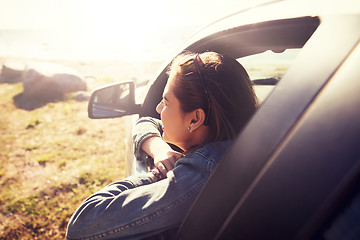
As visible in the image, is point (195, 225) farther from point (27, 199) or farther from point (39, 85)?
point (39, 85)

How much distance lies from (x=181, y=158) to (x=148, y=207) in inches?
10.0

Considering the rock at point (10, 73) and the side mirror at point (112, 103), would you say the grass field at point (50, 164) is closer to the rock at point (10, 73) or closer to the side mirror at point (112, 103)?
the side mirror at point (112, 103)

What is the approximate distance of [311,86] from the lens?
58 centimetres

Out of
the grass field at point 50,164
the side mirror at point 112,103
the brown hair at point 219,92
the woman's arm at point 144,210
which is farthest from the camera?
the grass field at point 50,164

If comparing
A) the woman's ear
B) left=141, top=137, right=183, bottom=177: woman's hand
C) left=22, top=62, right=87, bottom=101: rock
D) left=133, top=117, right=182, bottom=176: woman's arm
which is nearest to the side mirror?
left=133, top=117, right=182, bottom=176: woman's arm

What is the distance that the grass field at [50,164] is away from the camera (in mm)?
2807

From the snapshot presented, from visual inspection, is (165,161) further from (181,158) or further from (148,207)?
(148,207)

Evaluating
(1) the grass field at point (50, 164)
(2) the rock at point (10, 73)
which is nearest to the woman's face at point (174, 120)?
(1) the grass field at point (50, 164)

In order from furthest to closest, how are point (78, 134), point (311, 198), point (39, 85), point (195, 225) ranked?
point (39, 85) → point (78, 134) → point (195, 225) → point (311, 198)

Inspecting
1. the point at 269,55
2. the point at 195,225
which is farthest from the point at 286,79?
the point at 269,55

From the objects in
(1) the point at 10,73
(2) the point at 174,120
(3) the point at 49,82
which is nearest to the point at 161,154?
(2) the point at 174,120

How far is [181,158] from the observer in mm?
986

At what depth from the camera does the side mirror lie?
2037 mm

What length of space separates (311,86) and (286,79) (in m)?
0.07
